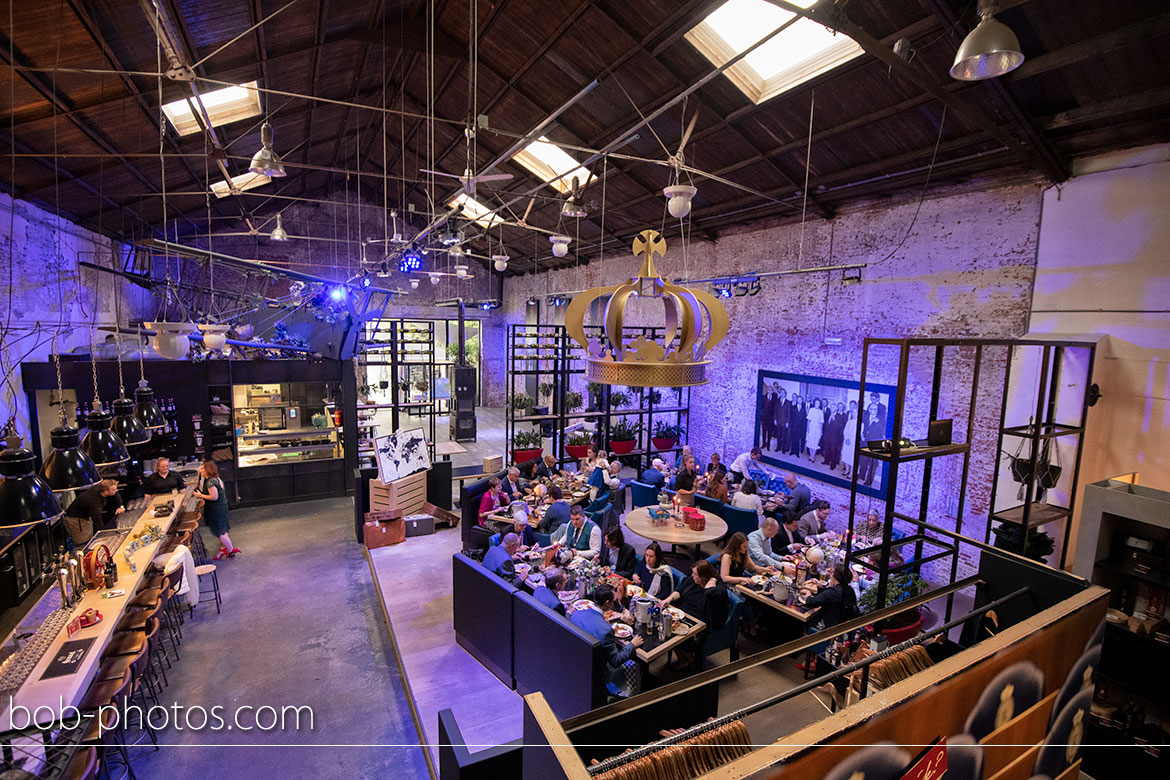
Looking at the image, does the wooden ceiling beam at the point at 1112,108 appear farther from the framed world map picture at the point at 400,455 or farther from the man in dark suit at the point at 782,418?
the framed world map picture at the point at 400,455

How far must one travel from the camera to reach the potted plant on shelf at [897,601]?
15.3 feet

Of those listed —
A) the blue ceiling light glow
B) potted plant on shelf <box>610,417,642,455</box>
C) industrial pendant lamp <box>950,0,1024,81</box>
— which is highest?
the blue ceiling light glow

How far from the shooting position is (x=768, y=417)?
9.94m

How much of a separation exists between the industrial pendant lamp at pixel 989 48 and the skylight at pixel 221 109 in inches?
316

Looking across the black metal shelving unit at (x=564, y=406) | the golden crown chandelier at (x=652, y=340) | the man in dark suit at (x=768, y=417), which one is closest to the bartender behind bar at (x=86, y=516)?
the black metal shelving unit at (x=564, y=406)

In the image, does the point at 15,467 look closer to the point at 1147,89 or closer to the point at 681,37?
the point at 681,37

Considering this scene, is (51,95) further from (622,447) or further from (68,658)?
(622,447)

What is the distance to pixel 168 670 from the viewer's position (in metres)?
5.49

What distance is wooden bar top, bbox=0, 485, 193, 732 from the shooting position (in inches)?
144

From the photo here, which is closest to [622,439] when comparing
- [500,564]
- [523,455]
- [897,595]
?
[523,455]

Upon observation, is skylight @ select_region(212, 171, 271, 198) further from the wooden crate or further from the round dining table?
the round dining table

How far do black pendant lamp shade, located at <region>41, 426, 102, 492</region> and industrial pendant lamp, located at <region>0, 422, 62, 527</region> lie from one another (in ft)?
1.15

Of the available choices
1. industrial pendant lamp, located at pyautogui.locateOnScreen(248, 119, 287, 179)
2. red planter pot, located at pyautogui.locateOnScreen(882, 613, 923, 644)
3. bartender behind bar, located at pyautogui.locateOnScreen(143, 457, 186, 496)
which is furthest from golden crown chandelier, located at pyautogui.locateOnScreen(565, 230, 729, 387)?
bartender behind bar, located at pyautogui.locateOnScreen(143, 457, 186, 496)

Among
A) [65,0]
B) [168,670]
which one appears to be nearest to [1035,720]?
[168,670]
